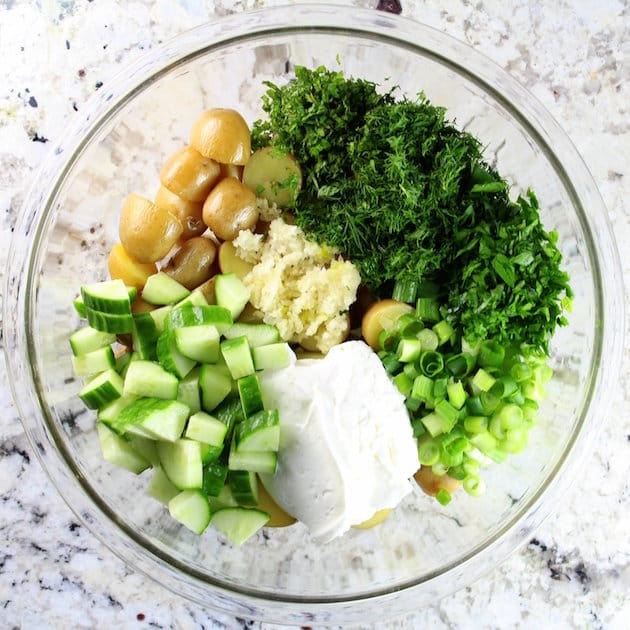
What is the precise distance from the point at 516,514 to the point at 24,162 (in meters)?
1.71

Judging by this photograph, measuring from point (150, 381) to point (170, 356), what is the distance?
2.9 inches

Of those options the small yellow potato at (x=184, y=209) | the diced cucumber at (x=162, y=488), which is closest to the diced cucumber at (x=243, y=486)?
the diced cucumber at (x=162, y=488)

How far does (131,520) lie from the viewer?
1.85m

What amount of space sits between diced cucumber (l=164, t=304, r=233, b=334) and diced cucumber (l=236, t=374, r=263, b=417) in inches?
6.1

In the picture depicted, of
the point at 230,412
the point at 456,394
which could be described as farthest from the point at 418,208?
the point at 230,412

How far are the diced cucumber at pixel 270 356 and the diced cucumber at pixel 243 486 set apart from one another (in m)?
0.26

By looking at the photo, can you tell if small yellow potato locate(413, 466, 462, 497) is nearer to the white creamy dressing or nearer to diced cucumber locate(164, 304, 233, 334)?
the white creamy dressing

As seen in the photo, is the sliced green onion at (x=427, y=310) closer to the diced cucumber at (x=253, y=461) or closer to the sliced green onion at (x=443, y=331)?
the sliced green onion at (x=443, y=331)

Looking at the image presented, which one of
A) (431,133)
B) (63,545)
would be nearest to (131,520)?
(63,545)

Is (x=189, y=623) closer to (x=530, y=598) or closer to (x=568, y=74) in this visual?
(x=530, y=598)

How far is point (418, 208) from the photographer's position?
5.40 feet

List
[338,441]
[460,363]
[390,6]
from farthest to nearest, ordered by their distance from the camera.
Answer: [390,6] < [460,363] < [338,441]

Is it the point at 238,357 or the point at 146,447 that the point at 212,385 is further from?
the point at 146,447

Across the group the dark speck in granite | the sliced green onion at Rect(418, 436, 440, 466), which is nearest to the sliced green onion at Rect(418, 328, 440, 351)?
the sliced green onion at Rect(418, 436, 440, 466)
